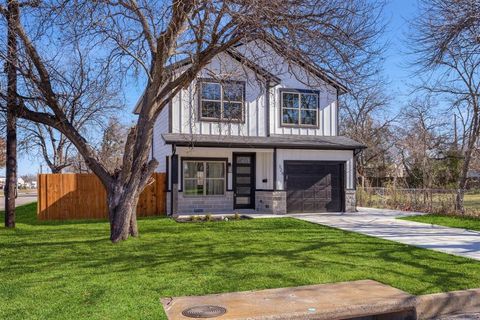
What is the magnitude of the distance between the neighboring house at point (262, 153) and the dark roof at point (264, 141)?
1.5 inches

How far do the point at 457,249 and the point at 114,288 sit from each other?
7.28 metres

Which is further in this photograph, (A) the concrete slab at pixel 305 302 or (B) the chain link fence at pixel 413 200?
(B) the chain link fence at pixel 413 200

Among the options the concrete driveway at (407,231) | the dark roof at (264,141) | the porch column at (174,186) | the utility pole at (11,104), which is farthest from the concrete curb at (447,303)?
the porch column at (174,186)

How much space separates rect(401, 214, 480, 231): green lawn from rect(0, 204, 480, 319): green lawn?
4.62 m

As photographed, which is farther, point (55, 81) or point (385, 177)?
point (385, 177)

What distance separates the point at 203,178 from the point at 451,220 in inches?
361

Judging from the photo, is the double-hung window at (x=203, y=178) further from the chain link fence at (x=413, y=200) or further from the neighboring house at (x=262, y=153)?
the chain link fence at (x=413, y=200)

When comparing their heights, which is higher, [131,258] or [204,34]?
[204,34]

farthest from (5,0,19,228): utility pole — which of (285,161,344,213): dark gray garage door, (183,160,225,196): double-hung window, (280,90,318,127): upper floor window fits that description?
(280,90,318,127): upper floor window

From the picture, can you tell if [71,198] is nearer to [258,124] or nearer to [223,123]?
[223,123]

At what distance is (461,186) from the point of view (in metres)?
19.9

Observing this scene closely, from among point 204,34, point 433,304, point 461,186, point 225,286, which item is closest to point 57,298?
point 225,286

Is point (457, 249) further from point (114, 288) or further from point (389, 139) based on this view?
point (389, 139)

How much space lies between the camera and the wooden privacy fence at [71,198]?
15.7m
